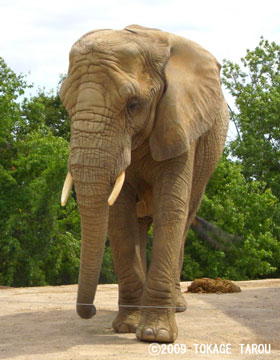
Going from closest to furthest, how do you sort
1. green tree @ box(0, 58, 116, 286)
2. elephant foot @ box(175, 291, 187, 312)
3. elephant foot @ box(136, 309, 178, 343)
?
1. elephant foot @ box(136, 309, 178, 343)
2. elephant foot @ box(175, 291, 187, 312)
3. green tree @ box(0, 58, 116, 286)

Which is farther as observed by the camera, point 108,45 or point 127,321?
point 127,321

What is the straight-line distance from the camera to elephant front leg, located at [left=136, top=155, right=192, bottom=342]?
6141 mm

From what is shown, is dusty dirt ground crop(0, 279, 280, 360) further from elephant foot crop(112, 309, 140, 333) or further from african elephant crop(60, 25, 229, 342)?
african elephant crop(60, 25, 229, 342)

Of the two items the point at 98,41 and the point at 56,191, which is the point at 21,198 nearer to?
the point at 56,191

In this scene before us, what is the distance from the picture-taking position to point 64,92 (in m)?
5.95

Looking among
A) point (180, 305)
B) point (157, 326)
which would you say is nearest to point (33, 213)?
point (180, 305)

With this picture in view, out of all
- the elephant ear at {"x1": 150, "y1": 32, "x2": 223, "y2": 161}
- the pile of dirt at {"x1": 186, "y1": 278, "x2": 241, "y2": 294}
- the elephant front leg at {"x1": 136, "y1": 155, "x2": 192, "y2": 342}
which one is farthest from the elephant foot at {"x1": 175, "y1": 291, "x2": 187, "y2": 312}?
the pile of dirt at {"x1": 186, "y1": 278, "x2": 241, "y2": 294}

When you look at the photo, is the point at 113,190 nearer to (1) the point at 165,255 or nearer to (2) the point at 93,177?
(2) the point at 93,177

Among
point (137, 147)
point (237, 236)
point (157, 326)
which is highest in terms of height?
point (237, 236)

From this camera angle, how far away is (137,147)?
6602mm

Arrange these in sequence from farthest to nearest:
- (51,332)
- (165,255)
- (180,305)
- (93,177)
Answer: (180,305) < (51,332) < (165,255) < (93,177)

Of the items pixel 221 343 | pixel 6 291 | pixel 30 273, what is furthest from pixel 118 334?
pixel 30 273

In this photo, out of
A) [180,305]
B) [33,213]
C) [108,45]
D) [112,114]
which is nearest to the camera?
[112,114]

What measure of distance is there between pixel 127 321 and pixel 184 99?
80.0 inches
